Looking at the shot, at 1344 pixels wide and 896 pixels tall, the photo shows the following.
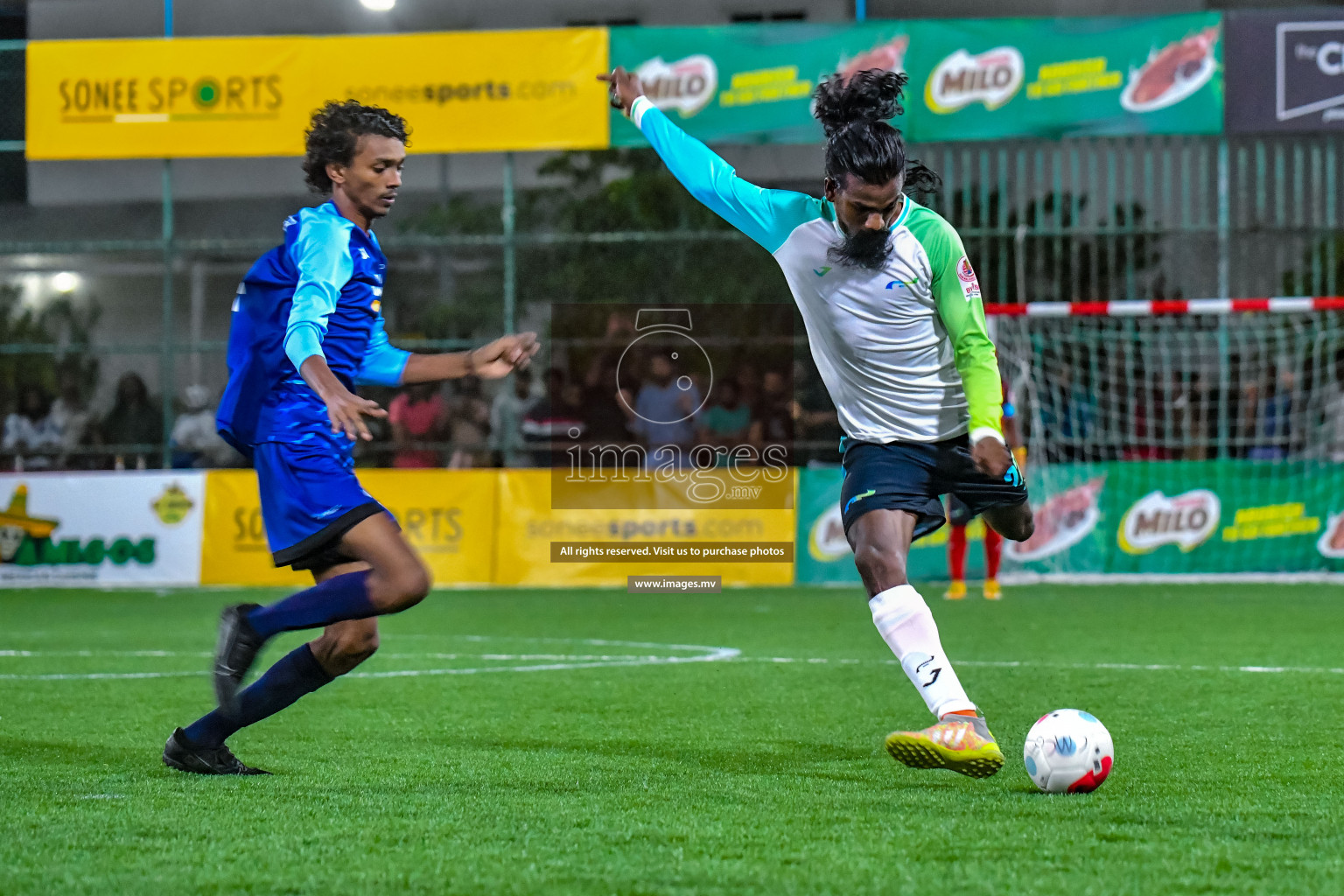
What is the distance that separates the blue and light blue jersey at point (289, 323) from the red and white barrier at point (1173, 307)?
1096 centimetres

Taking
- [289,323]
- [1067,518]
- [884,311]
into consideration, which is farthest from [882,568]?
[1067,518]

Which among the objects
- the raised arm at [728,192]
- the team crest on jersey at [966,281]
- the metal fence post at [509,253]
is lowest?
the team crest on jersey at [966,281]

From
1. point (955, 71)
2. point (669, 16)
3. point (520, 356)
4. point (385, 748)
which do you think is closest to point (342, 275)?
point (520, 356)

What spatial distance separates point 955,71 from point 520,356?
11.9 metres

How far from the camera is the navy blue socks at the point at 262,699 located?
5.19 m

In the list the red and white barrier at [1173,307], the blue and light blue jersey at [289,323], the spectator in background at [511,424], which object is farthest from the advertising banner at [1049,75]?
the blue and light blue jersey at [289,323]

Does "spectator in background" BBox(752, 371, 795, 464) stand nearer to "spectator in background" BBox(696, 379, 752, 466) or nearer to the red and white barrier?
"spectator in background" BBox(696, 379, 752, 466)

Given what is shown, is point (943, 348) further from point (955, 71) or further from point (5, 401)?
point (5, 401)

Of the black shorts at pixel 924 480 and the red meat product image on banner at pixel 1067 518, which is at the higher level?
the black shorts at pixel 924 480

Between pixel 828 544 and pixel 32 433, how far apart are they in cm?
844

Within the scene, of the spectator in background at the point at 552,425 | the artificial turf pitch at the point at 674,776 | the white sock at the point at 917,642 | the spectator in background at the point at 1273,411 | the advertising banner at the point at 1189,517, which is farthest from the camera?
the spectator in background at the point at 552,425

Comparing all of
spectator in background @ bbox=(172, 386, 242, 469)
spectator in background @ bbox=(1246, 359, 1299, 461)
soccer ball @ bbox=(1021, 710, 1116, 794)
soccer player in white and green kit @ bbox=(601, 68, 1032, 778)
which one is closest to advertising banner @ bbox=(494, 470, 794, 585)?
spectator in background @ bbox=(172, 386, 242, 469)

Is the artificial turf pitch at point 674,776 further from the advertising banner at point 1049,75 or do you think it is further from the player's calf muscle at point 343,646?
the advertising banner at point 1049,75

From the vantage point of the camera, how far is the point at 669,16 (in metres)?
24.5
